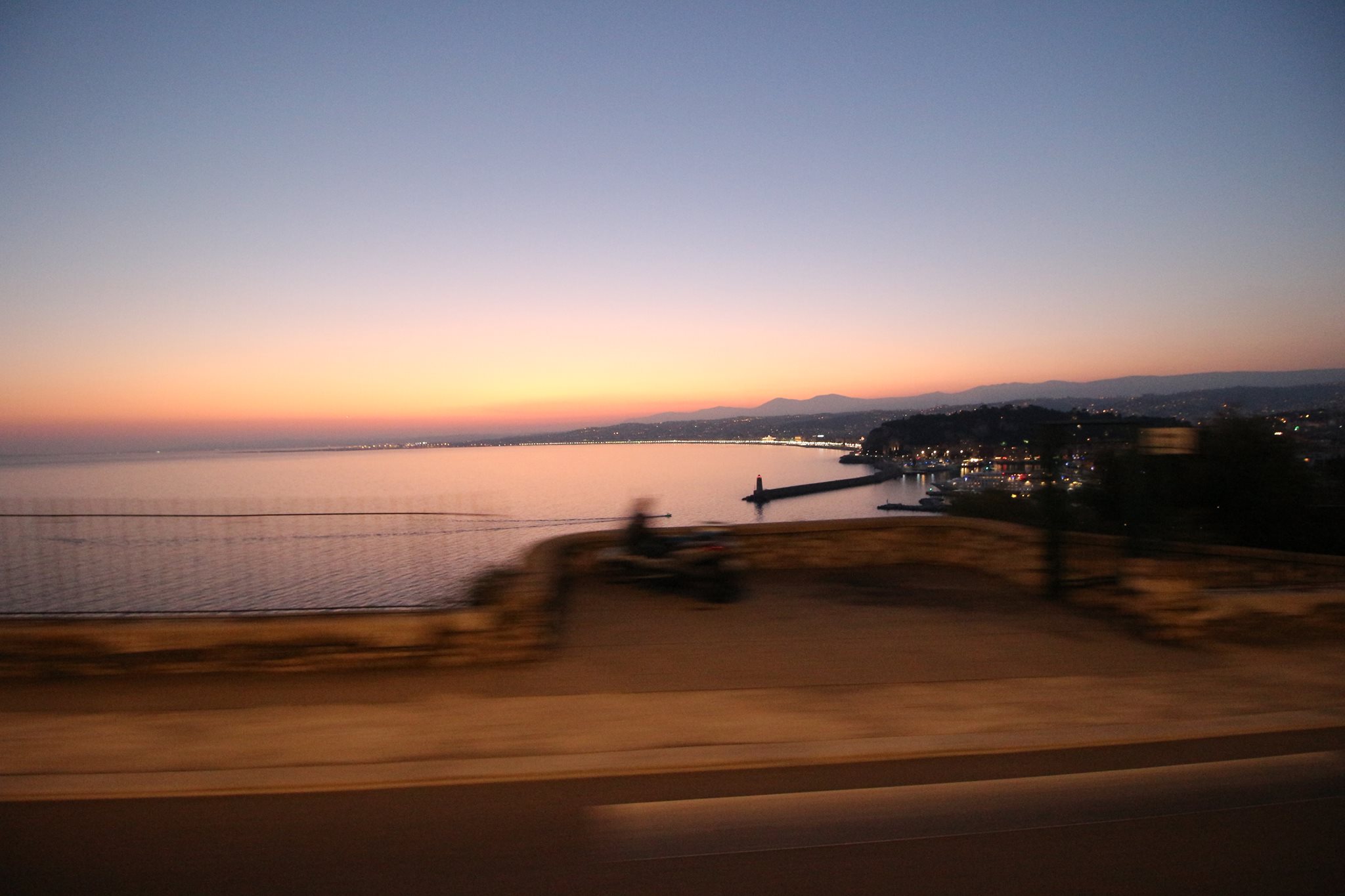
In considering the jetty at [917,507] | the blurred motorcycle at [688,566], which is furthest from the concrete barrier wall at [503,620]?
the jetty at [917,507]

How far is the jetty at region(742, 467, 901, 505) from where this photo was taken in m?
34.9

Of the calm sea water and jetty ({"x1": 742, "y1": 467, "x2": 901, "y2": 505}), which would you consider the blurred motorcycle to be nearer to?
the calm sea water

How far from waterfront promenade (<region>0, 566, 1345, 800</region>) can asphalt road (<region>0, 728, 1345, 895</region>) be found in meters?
0.32

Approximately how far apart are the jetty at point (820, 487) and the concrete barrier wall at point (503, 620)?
73.1 ft

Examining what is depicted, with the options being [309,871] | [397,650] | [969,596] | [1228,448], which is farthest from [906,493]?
[309,871]

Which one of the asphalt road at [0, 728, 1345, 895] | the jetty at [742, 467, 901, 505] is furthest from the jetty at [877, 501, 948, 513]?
the asphalt road at [0, 728, 1345, 895]

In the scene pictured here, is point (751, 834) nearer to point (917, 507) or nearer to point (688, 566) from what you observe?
point (688, 566)

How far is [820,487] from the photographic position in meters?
39.0

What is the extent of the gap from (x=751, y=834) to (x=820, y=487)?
35514mm

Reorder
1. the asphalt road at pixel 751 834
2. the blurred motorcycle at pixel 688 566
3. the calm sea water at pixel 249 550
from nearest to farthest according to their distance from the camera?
the asphalt road at pixel 751 834 → the calm sea water at pixel 249 550 → the blurred motorcycle at pixel 688 566

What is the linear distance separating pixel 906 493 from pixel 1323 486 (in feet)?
56.0

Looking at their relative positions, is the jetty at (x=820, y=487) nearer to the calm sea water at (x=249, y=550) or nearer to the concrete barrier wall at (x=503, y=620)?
the concrete barrier wall at (x=503, y=620)

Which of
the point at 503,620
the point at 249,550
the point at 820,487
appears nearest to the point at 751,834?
the point at 503,620

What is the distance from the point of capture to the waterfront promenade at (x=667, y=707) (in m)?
5.20
